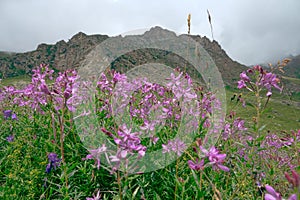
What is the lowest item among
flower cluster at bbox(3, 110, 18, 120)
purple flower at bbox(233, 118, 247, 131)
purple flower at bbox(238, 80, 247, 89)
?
flower cluster at bbox(3, 110, 18, 120)

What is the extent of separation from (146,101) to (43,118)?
1.78m

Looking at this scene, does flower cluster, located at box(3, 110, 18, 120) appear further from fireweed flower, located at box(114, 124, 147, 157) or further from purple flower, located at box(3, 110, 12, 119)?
fireweed flower, located at box(114, 124, 147, 157)

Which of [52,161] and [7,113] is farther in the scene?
[7,113]

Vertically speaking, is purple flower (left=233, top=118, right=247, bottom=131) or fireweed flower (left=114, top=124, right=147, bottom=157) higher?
fireweed flower (left=114, top=124, right=147, bottom=157)

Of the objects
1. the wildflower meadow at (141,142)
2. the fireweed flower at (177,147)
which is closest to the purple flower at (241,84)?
the wildflower meadow at (141,142)

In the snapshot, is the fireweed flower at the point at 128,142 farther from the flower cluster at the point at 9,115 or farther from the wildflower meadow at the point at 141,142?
the flower cluster at the point at 9,115

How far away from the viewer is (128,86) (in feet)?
15.1

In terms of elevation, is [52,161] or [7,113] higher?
[7,113]

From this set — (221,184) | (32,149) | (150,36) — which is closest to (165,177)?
(221,184)

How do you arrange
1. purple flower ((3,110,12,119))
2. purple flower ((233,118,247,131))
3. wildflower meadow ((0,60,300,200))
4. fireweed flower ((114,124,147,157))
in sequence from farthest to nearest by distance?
1. purple flower ((3,110,12,119))
2. purple flower ((233,118,247,131))
3. wildflower meadow ((0,60,300,200))
4. fireweed flower ((114,124,147,157))

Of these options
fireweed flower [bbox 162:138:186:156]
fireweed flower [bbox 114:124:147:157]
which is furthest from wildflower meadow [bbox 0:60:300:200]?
fireweed flower [bbox 114:124:147:157]

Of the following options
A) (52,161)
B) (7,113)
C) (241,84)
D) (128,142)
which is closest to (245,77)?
(241,84)

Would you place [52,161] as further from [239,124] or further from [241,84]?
[239,124]

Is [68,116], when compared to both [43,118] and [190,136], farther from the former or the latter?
[190,136]
